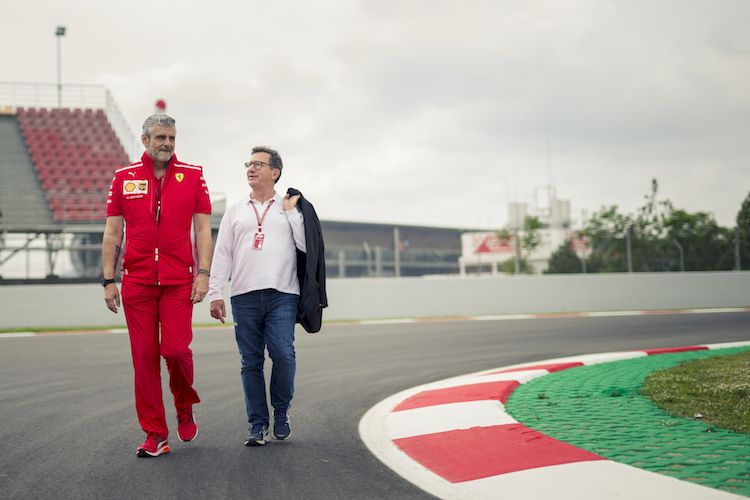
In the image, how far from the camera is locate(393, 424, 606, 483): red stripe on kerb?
2803mm

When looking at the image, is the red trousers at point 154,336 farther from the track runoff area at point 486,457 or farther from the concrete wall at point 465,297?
the concrete wall at point 465,297

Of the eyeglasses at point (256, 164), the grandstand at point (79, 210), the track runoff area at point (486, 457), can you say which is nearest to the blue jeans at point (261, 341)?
Result: the track runoff area at point (486, 457)

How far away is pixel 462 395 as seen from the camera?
4562mm

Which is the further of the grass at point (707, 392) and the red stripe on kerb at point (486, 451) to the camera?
the grass at point (707, 392)

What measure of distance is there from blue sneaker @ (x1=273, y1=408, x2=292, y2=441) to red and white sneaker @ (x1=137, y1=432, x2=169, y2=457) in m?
0.61

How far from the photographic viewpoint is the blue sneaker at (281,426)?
3512mm

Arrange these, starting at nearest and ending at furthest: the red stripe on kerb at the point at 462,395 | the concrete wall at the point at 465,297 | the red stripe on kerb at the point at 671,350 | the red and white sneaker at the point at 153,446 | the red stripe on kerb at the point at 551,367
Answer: the red and white sneaker at the point at 153,446
the red stripe on kerb at the point at 462,395
the red stripe on kerb at the point at 551,367
the red stripe on kerb at the point at 671,350
the concrete wall at the point at 465,297

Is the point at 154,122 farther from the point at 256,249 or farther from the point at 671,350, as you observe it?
the point at 671,350

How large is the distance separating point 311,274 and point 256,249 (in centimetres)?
36

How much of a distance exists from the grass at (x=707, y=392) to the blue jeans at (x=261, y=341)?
2465mm

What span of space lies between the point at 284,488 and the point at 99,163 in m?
22.5

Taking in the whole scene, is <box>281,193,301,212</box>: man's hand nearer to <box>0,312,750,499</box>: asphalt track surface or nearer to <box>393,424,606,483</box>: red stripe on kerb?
<box>0,312,750,499</box>: asphalt track surface

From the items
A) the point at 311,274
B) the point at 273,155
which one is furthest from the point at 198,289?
the point at 273,155

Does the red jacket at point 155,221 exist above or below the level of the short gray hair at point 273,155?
below
